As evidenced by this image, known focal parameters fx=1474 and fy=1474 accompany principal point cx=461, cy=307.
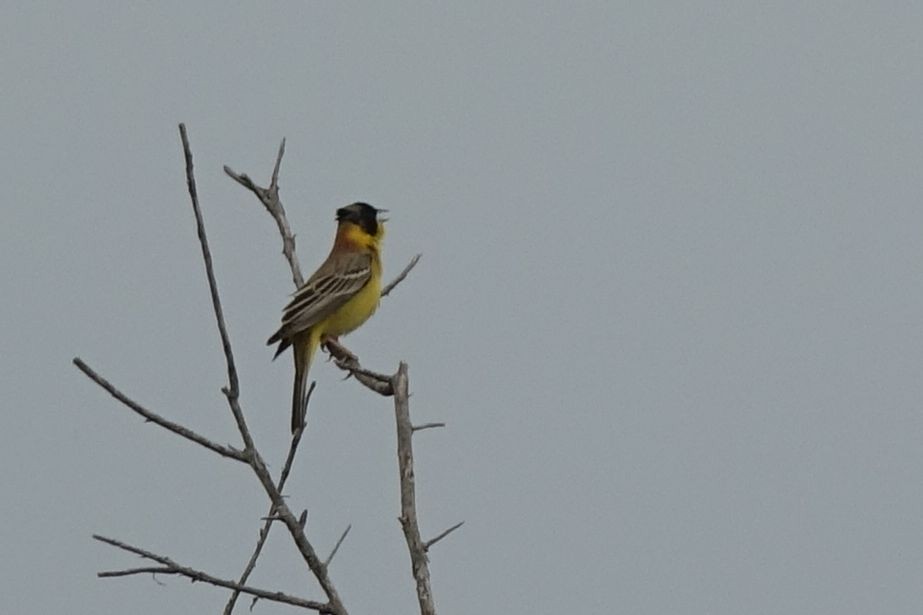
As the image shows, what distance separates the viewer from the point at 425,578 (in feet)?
12.5

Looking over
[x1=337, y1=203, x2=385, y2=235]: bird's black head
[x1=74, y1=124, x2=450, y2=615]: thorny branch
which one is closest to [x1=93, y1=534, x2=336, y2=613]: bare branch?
[x1=74, y1=124, x2=450, y2=615]: thorny branch

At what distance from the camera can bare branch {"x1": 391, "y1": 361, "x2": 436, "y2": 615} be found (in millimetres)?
3795

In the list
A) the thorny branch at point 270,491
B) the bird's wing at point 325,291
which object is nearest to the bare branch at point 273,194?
the bird's wing at point 325,291

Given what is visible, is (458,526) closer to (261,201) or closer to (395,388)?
(395,388)

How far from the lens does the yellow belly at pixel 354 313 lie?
8.33 m

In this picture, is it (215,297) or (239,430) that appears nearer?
(215,297)

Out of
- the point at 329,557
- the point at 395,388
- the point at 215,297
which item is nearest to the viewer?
the point at 215,297

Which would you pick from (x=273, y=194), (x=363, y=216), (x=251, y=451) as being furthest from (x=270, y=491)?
(x=363, y=216)

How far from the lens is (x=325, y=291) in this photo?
818cm

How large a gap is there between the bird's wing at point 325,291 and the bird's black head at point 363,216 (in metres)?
0.38

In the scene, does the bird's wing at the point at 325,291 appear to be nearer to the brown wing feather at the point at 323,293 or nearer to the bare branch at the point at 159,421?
the brown wing feather at the point at 323,293

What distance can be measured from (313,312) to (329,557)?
403 centimetres

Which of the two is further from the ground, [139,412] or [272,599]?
[139,412]

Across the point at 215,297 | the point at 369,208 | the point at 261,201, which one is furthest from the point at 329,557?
the point at 369,208
